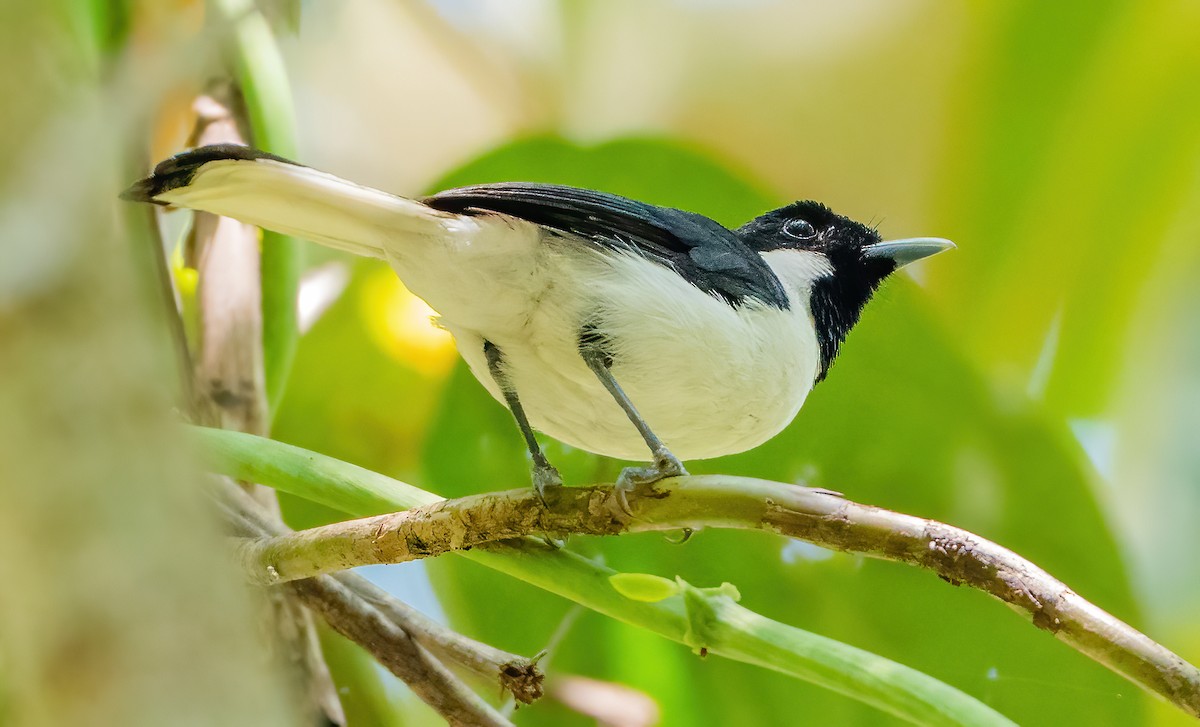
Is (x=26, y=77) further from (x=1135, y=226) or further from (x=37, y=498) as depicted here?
(x=1135, y=226)

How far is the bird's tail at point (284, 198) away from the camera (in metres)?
0.90

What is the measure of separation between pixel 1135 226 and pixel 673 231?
2.54ft

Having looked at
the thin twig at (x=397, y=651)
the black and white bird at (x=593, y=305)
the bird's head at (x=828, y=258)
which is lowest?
the thin twig at (x=397, y=651)

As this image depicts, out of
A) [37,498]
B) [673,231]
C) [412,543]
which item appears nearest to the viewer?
[37,498]

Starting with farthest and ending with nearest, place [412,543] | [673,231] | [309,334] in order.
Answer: [309,334], [673,231], [412,543]

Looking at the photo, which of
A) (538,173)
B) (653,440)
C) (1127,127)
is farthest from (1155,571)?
(538,173)

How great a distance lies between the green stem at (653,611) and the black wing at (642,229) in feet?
1.09

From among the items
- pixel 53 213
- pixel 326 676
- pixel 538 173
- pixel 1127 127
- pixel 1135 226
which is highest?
pixel 1127 127

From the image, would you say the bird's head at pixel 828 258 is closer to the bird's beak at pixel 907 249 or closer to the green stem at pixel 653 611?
the bird's beak at pixel 907 249

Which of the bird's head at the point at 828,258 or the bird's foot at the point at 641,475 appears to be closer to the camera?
the bird's foot at the point at 641,475

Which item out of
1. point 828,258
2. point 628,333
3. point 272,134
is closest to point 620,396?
point 628,333

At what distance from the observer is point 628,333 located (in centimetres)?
105

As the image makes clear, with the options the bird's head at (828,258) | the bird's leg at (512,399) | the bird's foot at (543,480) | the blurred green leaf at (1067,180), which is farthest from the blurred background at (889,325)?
the bird's foot at (543,480)

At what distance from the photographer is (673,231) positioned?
113 cm
